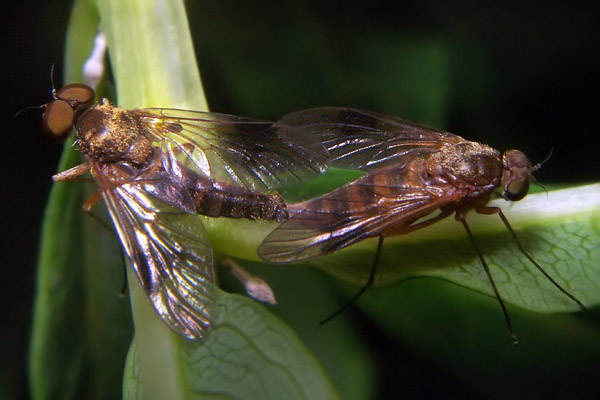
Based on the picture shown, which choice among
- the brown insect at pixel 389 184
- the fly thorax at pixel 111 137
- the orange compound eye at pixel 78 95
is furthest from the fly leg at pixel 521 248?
the orange compound eye at pixel 78 95

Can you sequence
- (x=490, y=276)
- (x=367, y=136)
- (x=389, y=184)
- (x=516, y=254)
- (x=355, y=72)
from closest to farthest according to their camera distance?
(x=490, y=276), (x=516, y=254), (x=389, y=184), (x=367, y=136), (x=355, y=72)

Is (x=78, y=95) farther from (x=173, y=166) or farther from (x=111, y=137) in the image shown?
(x=173, y=166)

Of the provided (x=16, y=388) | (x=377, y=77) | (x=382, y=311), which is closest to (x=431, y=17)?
(x=377, y=77)

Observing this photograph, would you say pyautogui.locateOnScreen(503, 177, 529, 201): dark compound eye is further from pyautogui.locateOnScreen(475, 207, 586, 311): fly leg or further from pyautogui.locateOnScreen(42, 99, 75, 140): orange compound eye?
pyautogui.locateOnScreen(42, 99, 75, 140): orange compound eye

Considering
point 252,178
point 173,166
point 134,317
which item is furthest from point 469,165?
point 134,317

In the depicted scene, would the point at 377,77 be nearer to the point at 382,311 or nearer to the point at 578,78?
the point at 578,78

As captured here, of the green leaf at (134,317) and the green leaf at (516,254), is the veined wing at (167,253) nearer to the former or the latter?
the green leaf at (134,317)
